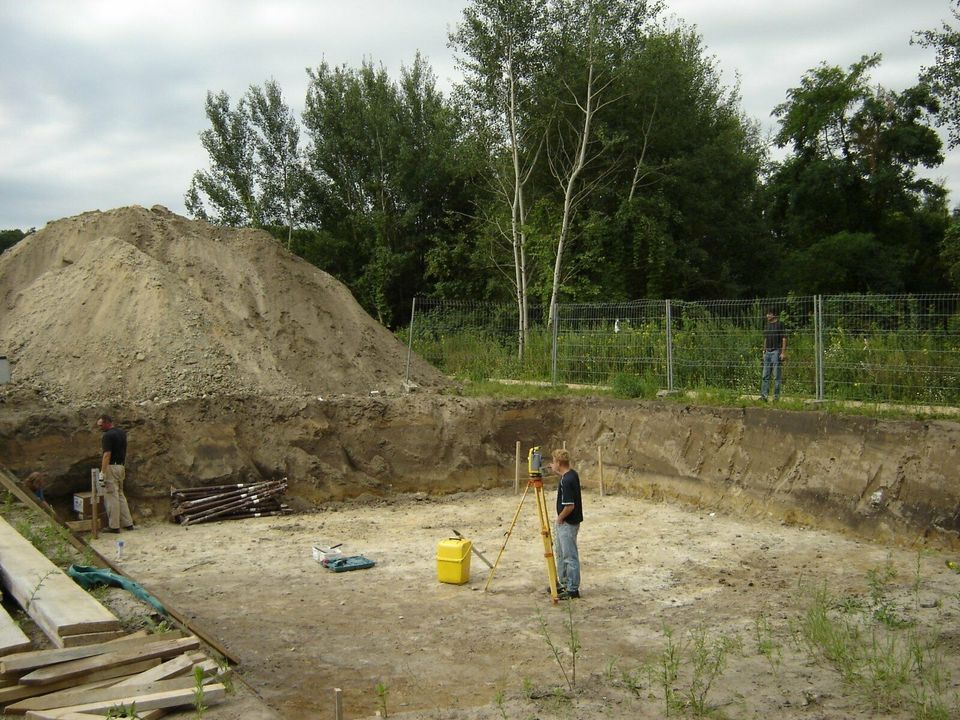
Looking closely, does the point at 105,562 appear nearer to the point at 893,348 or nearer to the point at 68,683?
the point at 68,683

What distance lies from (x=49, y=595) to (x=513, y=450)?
10.7 m

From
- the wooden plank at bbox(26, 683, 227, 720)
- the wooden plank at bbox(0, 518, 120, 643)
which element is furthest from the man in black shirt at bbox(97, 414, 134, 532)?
the wooden plank at bbox(26, 683, 227, 720)

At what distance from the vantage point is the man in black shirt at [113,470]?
12086 mm

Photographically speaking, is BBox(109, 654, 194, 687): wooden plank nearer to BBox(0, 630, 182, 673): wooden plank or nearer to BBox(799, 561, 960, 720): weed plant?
BBox(0, 630, 182, 673): wooden plank

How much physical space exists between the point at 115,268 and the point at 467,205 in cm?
1447

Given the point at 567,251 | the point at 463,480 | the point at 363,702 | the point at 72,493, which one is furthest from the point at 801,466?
the point at 567,251

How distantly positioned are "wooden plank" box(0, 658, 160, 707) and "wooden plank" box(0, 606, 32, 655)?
1.36ft

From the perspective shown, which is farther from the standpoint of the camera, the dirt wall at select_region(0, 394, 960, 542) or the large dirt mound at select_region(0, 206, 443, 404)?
the large dirt mound at select_region(0, 206, 443, 404)

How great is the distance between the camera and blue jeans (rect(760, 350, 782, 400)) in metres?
13.3

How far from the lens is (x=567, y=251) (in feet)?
77.9

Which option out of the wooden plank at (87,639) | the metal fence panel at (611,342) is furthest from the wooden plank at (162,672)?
the metal fence panel at (611,342)

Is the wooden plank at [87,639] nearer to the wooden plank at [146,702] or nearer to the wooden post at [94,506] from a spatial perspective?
the wooden plank at [146,702]

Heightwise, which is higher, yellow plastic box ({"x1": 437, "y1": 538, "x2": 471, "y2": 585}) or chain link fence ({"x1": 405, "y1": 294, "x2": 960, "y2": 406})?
chain link fence ({"x1": 405, "y1": 294, "x2": 960, "y2": 406})

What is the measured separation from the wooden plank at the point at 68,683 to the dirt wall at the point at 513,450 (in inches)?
324
